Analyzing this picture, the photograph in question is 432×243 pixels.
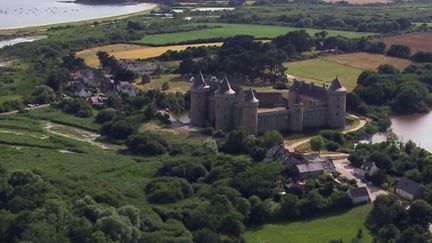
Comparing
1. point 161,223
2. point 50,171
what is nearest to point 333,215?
point 161,223

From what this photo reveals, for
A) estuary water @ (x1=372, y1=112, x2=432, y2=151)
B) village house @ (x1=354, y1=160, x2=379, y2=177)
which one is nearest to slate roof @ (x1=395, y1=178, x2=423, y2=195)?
village house @ (x1=354, y1=160, x2=379, y2=177)

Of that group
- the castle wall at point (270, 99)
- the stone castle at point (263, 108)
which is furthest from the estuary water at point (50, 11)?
the stone castle at point (263, 108)

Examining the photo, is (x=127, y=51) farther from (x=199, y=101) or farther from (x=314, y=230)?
(x=314, y=230)

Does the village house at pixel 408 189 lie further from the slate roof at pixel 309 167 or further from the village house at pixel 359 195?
the slate roof at pixel 309 167

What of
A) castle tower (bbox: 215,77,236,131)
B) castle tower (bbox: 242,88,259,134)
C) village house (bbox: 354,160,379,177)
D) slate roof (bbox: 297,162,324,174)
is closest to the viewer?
slate roof (bbox: 297,162,324,174)

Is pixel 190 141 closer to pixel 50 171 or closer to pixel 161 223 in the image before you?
pixel 50 171

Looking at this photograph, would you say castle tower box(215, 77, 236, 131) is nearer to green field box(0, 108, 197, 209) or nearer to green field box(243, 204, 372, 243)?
green field box(0, 108, 197, 209)

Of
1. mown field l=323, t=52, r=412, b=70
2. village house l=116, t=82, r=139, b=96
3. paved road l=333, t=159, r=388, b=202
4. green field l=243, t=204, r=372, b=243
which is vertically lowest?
green field l=243, t=204, r=372, b=243
